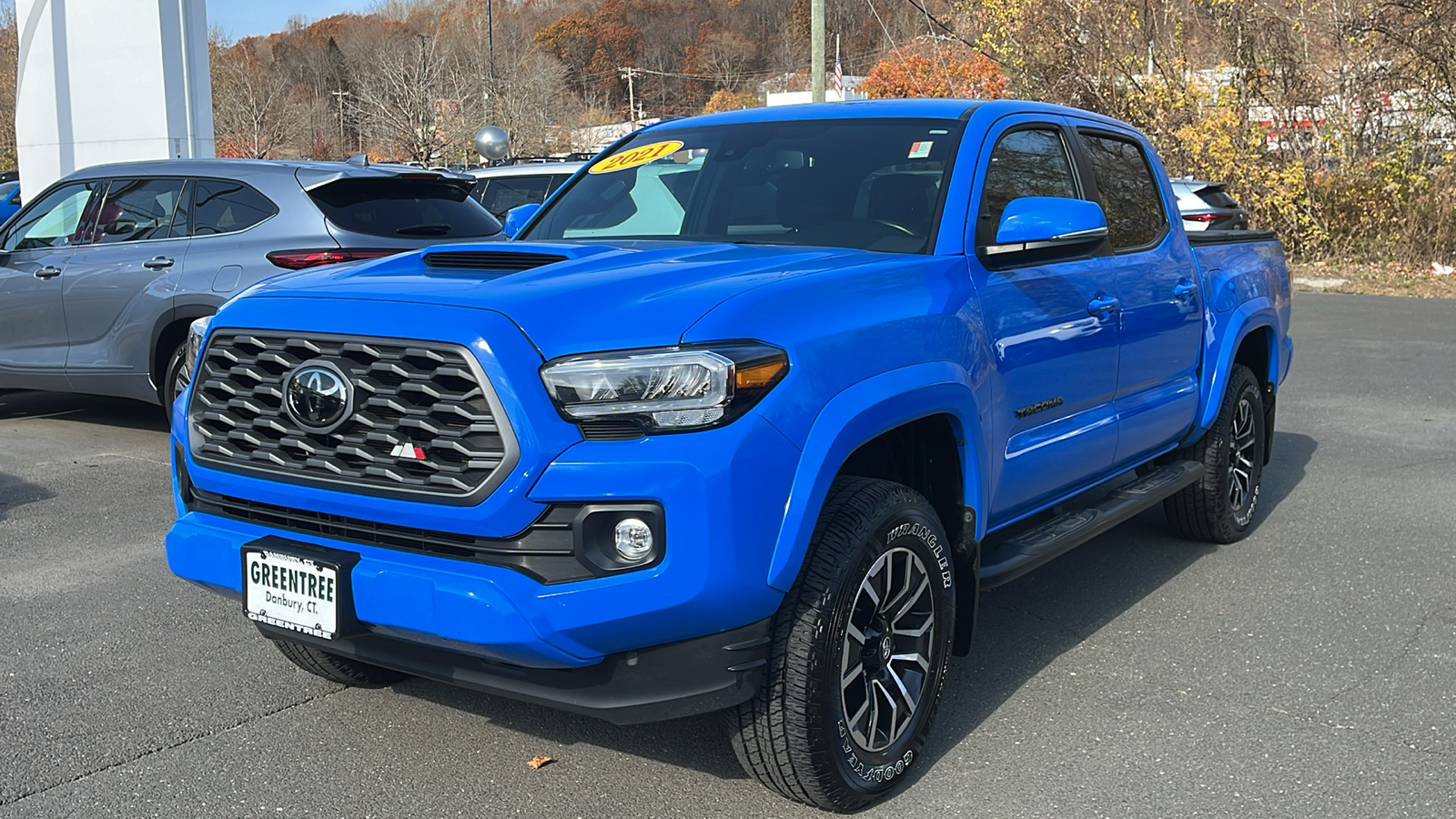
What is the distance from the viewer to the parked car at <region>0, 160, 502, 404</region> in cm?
746

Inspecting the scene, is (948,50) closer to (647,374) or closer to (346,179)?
(346,179)

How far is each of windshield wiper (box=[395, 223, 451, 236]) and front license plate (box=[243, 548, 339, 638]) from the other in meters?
4.77

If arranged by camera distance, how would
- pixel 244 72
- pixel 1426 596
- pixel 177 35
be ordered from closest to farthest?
1. pixel 1426 596
2. pixel 177 35
3. pixel 244 72

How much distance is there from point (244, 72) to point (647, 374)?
5094 centimetres

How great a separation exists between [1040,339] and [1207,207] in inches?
465

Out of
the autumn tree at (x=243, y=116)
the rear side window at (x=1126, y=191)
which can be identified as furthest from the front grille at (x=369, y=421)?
the autumn tree at (x=243, y=116)

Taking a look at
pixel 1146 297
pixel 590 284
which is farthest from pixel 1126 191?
pixel 590 284

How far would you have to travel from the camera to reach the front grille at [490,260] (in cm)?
354

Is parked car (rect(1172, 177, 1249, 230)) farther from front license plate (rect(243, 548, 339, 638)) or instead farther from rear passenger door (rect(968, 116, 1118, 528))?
front license plate (rect(243, 548, 339, 638))

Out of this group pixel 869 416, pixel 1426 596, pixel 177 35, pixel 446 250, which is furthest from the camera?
pixel 177 35

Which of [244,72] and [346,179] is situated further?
[244,72]

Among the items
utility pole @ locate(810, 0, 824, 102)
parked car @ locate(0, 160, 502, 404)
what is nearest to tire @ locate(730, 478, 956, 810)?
parked car @ locate(0, 160, 502, 404)

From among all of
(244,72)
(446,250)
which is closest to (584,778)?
(446,250)

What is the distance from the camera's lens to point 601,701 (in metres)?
3.01
